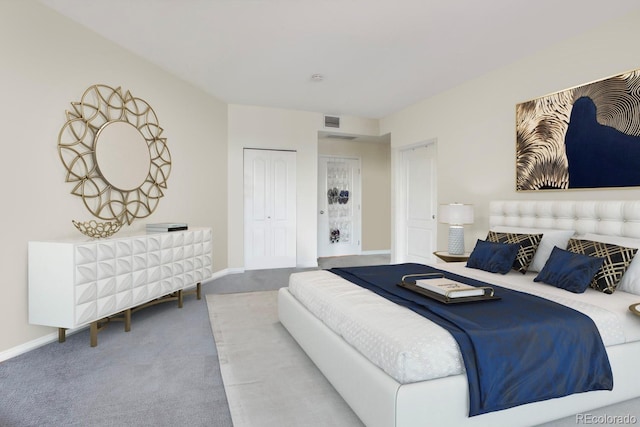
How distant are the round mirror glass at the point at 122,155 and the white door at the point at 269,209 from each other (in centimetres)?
203

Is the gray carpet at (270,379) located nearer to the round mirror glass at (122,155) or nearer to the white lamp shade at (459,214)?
the round mirror glass at (122,155)

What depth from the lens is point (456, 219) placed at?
399 cm

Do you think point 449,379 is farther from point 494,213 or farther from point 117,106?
point 117,106

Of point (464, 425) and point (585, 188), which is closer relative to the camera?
point (464, 425)

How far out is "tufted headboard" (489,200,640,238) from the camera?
266 cm

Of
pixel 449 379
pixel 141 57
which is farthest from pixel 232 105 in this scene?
pixel 449 379

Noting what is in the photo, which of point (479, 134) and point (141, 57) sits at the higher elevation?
point (141, 57)

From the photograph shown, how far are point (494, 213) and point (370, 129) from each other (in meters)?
3.18

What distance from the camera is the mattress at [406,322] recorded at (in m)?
1.55

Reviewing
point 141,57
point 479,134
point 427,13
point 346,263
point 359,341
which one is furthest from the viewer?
point 346,263

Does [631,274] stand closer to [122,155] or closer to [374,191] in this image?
[122,155]

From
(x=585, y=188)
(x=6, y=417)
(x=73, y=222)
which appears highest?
(x=585, y=188)

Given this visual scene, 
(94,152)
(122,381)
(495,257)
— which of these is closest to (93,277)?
(122,381)

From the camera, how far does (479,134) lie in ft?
13.8
